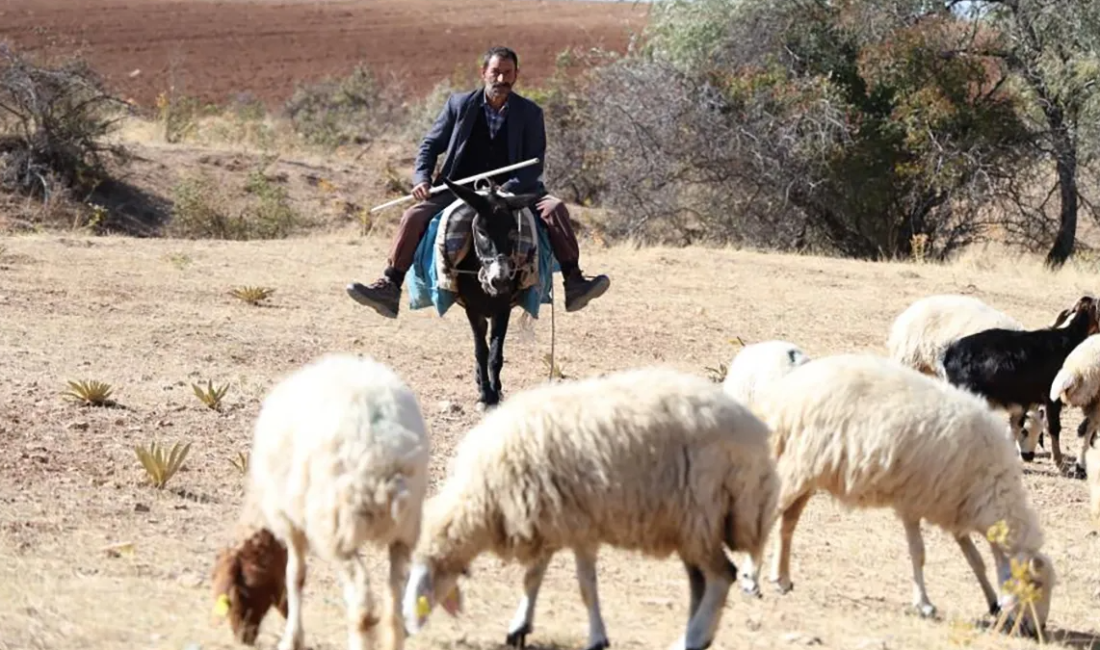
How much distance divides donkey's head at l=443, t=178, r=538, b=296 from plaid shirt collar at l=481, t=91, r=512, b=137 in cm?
54

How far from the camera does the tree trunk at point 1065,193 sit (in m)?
22.9

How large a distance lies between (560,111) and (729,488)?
24.0 metres

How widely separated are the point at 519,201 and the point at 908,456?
3.97m

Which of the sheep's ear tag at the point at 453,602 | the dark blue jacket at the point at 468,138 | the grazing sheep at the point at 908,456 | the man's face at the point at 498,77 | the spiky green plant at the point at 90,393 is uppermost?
the man's face at the point at 498,77

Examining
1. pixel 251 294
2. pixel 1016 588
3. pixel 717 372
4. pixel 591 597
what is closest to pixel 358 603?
pixel 591 597

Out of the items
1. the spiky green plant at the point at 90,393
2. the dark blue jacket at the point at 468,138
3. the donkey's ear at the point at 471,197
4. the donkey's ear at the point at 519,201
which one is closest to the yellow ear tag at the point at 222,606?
the spiky green plant at the point at 90,393

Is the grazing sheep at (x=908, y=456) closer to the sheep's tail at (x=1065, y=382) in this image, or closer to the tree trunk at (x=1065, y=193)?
the sheep's tail at (x=1065, y=382)

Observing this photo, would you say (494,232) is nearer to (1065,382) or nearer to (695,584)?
(1065,382)

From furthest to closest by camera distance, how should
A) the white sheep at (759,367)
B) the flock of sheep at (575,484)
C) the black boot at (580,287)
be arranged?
the black boot at (580,287), the white sheep at (759,367), the flock of sheep at (575,484)

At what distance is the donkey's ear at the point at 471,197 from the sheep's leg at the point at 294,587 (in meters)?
4.60

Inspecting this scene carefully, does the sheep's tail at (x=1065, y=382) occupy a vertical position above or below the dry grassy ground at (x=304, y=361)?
Answer: above

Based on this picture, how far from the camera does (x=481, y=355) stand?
1080cm

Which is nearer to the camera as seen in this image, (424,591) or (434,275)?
(424,591)

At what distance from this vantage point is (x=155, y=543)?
292 inches
